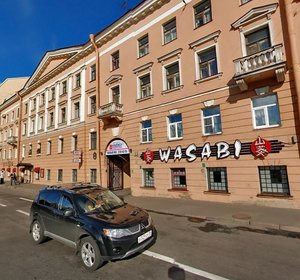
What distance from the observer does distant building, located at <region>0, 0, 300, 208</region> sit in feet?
33.9

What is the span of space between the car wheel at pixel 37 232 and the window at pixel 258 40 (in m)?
12.5

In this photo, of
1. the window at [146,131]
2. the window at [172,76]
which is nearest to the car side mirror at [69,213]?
the window at [146,131]

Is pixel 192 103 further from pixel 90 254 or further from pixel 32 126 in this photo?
pixel 32 126

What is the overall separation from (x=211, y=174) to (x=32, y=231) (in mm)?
9309

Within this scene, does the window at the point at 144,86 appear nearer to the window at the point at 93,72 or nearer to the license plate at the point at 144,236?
the window at the point at 93,72

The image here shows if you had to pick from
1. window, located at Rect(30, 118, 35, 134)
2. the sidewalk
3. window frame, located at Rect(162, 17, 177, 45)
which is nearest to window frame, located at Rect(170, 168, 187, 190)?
the sidewalk

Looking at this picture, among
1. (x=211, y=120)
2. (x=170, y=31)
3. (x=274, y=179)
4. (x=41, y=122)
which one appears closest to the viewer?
(x=274, y=179)

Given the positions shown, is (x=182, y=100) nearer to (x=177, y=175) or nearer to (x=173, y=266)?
(x=177, y=175)

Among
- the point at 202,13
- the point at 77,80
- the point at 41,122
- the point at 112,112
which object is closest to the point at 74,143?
the point at 77,80

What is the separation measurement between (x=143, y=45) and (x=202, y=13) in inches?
202

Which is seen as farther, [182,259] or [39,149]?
[39,149]

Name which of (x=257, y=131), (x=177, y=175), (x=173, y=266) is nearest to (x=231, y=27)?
(x=257, y=131)

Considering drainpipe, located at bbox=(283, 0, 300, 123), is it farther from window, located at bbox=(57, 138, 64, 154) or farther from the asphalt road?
window, located at bbox=(57, 138, 64, 154)

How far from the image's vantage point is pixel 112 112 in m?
17.0
